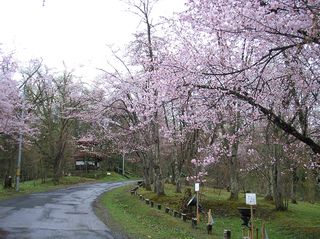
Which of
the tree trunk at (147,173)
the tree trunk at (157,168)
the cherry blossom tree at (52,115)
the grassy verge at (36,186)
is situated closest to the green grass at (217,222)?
the tree trunk at (157,168)

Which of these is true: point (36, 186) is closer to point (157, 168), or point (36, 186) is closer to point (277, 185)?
point (157, 168)

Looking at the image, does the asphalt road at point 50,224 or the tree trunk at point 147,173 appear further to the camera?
the tree trunk at point 147,173

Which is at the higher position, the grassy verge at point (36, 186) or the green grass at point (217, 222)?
the grassy verge at point (36, 186)

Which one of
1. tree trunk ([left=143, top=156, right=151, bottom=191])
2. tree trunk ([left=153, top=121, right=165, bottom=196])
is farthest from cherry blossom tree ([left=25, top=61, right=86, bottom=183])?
tree trunk ([left=153, top=121, right=165, bottom=196])

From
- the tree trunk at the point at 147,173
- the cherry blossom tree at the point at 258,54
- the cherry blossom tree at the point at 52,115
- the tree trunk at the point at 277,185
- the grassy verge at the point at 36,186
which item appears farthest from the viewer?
the cherry blossom tree at the point at 52,115

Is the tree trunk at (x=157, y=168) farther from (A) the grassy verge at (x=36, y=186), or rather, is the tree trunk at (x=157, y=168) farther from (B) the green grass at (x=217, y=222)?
(A) the grassy verge at (x=36, y=186)

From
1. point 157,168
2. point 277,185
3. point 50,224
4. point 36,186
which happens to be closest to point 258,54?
point 50,224

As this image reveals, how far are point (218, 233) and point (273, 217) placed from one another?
5.27 metres

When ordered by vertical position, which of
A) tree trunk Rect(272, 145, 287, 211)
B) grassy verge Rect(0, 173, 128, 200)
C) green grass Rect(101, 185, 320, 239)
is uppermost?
tree trunk Rect(272, 145, 287, 211)

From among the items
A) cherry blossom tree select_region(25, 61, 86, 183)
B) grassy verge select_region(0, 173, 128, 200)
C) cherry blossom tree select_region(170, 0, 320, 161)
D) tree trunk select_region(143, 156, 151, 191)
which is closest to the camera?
cherry blossom tree select_region(170, 0, 320, 161)

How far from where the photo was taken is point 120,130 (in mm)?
34000

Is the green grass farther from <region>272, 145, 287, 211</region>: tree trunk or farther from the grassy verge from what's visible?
the grassy verge

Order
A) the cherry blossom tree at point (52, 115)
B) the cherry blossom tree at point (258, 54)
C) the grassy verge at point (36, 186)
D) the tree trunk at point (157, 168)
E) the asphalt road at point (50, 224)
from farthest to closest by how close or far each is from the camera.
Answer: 1. the cherry blossom tree at point (52, 115)
2. the grassy verge at point (36, 186)
3. the tree trunk at point (157, 168)
4. the asphalt road at point (50, 224)
5. the cherry blossom tree at point (258, 54)

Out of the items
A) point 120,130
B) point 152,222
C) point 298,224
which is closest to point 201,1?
point 152,222
